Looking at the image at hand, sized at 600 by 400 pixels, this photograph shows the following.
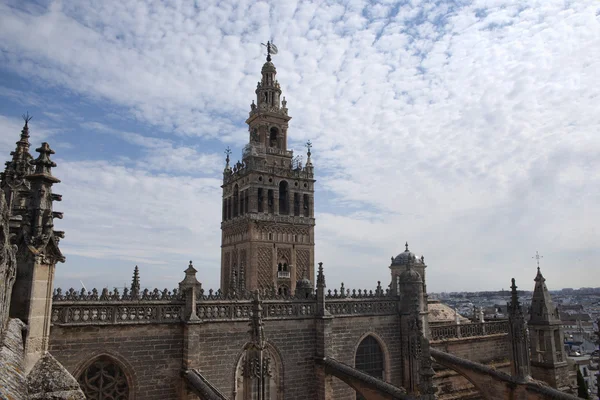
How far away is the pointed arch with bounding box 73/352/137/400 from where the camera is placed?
14.1 m

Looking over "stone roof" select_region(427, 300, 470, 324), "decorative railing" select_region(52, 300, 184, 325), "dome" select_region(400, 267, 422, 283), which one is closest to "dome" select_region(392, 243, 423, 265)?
"stone roof" select_region(427, 300, 470, 324)

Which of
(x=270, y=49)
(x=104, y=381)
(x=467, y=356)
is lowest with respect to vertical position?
(x=467, y=356)

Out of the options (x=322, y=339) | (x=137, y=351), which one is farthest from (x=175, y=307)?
(x=322, y=339)

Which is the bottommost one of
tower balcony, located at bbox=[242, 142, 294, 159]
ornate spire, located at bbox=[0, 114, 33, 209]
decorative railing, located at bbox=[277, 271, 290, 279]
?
decorative railing, located at bbox=[277, 271, 290, 279]

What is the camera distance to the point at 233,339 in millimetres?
16625

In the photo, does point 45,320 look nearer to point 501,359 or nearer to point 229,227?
point 501,359

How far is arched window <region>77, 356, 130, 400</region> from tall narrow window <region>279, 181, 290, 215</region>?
26.4 m

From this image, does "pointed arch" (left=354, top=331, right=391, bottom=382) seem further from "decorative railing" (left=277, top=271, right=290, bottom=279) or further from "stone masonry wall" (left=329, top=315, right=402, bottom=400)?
"decorative railing" (left=277, top=271, right=290, bottom=279)

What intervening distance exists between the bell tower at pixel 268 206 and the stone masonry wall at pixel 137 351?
2096 centimetres

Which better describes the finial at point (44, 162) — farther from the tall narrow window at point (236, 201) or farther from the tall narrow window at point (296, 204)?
the tall narrow window at point (296, 204)

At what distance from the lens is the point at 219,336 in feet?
53.9

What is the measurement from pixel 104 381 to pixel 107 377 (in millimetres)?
140

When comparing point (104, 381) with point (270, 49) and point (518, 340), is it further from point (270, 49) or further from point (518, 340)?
point (270, 49)

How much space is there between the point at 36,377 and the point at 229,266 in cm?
3483
